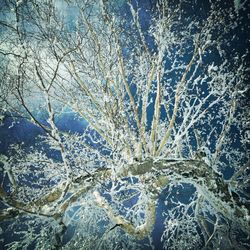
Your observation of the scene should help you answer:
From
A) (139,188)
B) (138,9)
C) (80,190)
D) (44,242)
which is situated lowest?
(139,188)

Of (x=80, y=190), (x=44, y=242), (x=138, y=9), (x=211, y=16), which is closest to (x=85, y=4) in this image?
(x=138, y=9)

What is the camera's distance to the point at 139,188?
5.79m

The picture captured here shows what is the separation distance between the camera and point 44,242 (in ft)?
13.6

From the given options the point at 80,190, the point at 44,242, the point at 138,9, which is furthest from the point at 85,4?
the point at 44,242

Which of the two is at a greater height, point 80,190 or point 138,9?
point 138,9

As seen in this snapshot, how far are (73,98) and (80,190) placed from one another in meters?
3.04

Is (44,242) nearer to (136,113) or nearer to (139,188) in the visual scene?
(139,188)

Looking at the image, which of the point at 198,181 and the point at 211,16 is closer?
the point at 198,181

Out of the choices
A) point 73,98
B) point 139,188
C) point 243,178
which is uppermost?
point 73,98

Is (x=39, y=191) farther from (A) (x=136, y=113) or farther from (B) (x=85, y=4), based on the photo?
(B) (x=85, y=4)

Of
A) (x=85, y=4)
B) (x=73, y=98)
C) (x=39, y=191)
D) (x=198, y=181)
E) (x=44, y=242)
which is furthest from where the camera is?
(x=73, y=98)

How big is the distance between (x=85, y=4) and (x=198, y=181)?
4.51 metres

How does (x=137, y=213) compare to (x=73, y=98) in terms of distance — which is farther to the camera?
(x=73, y=98)

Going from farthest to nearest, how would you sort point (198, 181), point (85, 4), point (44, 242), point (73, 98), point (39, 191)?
point (73, 98) < point (39, 191) < point (85, 4) < point (198, 181) < point (44, 242)
